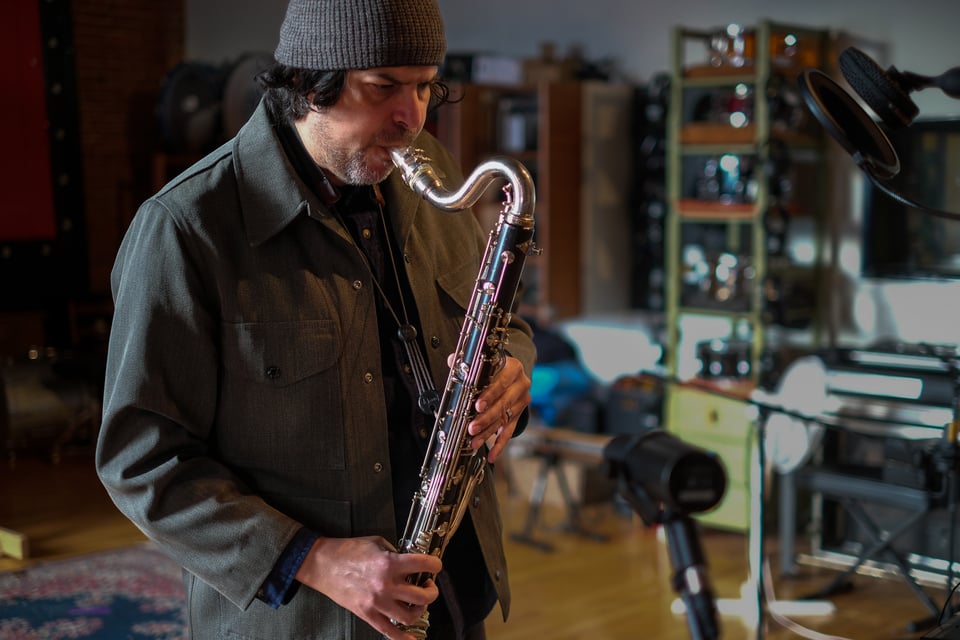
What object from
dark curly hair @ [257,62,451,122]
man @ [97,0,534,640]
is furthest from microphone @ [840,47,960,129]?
dark curly hair @ [257,62,451,122]

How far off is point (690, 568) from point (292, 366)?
0.72 meters

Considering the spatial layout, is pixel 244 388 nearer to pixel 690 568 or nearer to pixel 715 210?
pixel 690 568

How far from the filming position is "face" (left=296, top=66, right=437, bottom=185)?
1458mm

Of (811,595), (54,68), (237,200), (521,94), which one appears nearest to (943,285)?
(811,595)

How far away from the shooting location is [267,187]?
1493 millimetres

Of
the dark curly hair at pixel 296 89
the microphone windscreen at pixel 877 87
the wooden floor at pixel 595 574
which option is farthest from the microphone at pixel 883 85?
the wooden floor at pixel 595 574

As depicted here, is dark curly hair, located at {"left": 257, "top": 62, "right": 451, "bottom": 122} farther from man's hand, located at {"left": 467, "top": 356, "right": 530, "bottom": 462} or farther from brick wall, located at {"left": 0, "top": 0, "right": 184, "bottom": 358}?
brick wall, located at {"left": 0, "top": 0, "right": 184, "bottom": 358}

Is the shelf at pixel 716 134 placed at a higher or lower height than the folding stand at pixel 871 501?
higher

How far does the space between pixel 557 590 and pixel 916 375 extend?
161 cm

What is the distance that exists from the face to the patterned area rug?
2.65 m

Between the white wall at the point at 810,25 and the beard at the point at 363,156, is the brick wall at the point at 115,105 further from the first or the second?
the beard at the point at 363,156

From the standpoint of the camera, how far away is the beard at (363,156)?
1492mm

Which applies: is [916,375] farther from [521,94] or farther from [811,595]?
[521,94]

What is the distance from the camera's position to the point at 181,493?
4.55ft
